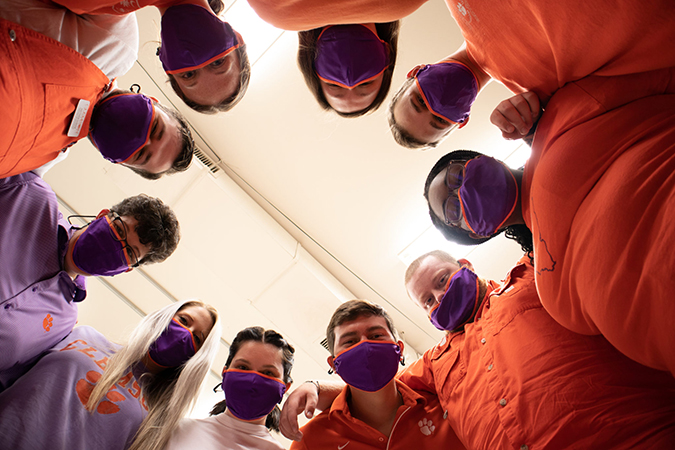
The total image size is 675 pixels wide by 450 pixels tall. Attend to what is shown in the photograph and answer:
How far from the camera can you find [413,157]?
303 centimetres

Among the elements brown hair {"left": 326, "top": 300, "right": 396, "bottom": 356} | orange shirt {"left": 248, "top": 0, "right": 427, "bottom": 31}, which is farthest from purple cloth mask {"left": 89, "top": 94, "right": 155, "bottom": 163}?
brown hair {"left": 326, "top": 300, "right": 396, "bottom": 356}

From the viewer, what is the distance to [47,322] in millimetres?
1783

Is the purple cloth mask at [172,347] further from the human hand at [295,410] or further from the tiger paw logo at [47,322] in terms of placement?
the human hand at [295,410]

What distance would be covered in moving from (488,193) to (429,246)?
1927mm

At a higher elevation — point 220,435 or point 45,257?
point 45,257

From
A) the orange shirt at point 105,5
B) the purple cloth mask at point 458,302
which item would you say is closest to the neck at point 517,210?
the purple cloth mask at point 458,302

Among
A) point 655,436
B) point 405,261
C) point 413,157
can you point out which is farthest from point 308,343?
point 655,436

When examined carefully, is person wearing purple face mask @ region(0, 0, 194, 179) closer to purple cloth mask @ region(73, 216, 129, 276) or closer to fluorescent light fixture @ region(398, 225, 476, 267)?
purple cloth mask @ region(73, 216, 129, 276)

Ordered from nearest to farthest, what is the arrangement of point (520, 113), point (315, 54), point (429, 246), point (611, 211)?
point (611, 211) < point (520, 113) < point (315, 54) < point (429, 246)

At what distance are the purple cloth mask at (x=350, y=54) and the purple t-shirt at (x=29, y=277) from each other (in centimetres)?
149

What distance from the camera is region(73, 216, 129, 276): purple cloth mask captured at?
6.08ft

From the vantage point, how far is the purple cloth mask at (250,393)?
70.5 inches

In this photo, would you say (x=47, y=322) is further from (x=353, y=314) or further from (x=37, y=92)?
(x=353, y=314)

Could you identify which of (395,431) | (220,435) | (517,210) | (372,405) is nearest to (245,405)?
(220,435)
